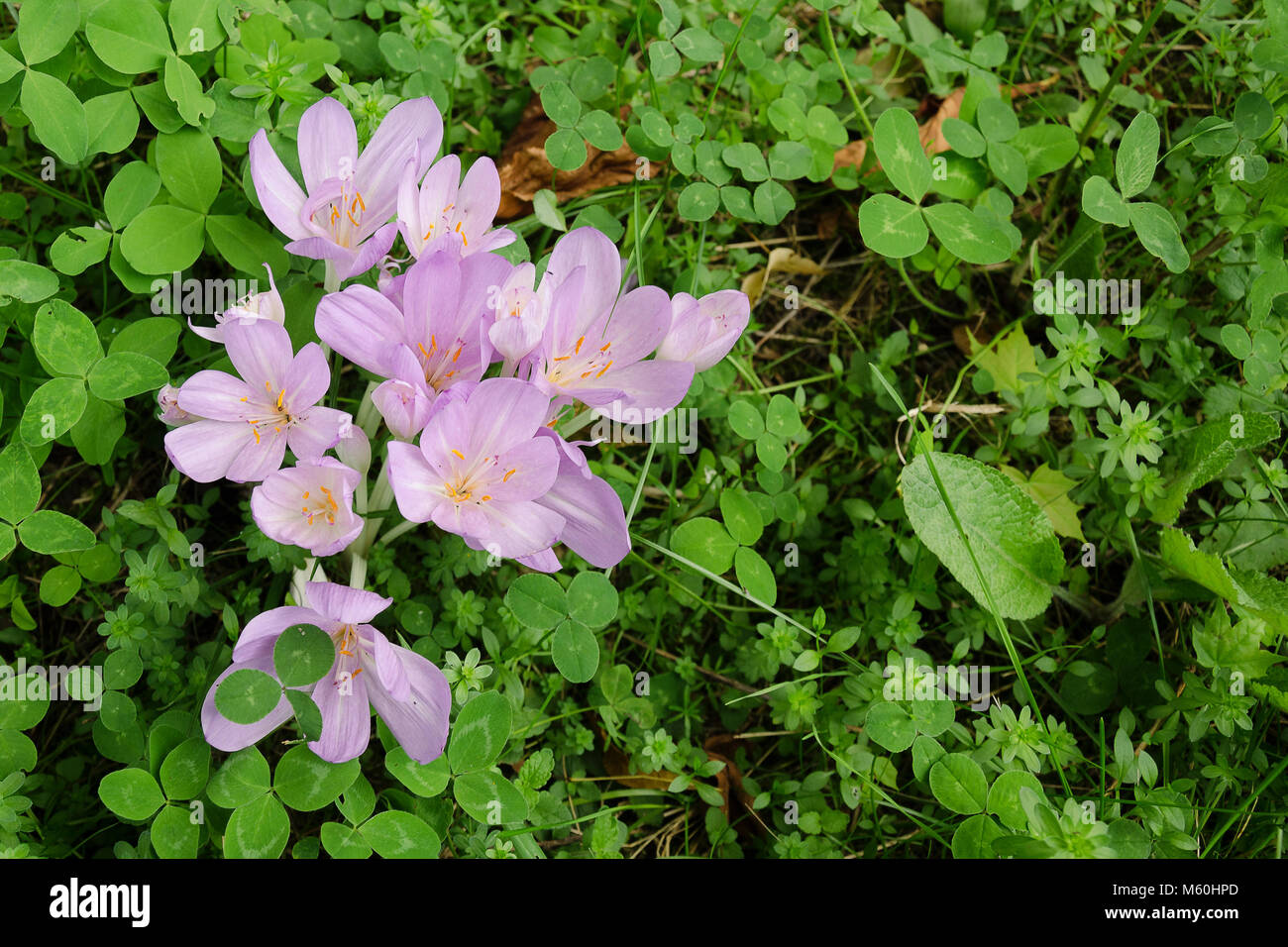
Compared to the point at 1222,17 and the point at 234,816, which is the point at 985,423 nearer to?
the point at 1222,17

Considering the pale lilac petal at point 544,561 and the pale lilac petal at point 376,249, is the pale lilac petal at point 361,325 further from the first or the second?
the pale lilac petal at point 544,561

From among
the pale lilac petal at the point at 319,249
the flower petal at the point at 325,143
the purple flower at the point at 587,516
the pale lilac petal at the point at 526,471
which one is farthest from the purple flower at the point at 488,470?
the flower petal at the point at 325,143

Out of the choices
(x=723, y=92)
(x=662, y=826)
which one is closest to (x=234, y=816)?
(x=662, y=826)

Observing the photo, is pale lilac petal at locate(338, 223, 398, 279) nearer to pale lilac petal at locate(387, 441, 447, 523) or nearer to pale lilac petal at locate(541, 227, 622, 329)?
pale lilac petal at locate(541, 227, 622, 329)

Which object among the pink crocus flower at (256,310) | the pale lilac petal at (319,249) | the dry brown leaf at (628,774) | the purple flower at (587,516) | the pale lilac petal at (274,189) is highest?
the pale lilac petal at (274,189)

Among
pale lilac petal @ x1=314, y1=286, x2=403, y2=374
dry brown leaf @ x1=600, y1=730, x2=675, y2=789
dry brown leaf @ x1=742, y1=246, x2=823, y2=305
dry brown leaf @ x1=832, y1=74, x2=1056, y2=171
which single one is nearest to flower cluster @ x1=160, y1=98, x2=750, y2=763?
pale lilac petal @ x1=314, y1=286, x2=403, y2=374
